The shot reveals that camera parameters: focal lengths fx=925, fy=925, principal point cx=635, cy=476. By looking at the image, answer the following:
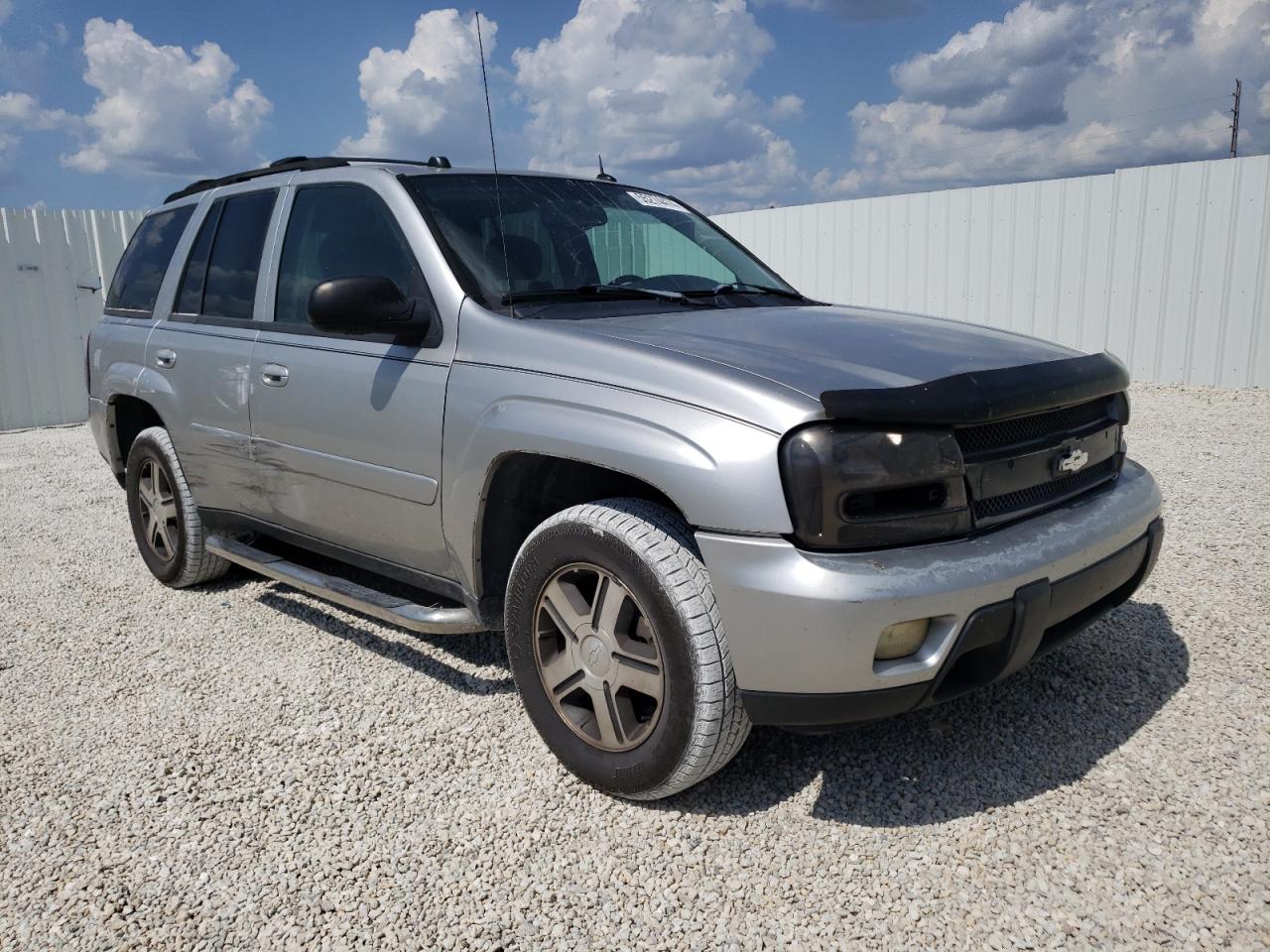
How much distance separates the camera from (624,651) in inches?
97.0

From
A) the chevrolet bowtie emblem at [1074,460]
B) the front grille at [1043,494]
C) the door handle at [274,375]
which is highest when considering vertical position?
the door handle at [274,375]

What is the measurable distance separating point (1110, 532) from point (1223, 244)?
9248 millimetres

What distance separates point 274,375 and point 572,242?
123 centimetres

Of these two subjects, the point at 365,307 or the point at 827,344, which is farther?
the point at 365,307

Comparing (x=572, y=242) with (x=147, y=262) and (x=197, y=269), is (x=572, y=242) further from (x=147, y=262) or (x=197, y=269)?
(x=147, y=262)

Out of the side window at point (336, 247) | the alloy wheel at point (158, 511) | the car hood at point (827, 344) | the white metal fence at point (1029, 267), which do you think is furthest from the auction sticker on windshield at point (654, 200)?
the white metal fence at point (1029, 267)

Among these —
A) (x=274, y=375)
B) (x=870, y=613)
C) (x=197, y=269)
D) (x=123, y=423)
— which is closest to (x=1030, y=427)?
(x=870, y=613)

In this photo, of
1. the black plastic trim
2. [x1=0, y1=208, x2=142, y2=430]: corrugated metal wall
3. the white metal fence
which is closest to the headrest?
the black plastic trim

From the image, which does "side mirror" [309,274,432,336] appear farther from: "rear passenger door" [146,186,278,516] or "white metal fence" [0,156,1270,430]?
"white metal fence" [0,156,1270,430]

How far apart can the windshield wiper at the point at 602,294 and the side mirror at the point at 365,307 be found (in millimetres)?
305

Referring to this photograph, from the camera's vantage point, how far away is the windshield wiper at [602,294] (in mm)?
2982

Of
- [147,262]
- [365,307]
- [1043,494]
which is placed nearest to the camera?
[1043,494]

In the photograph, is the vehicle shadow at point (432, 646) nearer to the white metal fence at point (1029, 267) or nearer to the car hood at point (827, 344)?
the car hood at point (827, 344)

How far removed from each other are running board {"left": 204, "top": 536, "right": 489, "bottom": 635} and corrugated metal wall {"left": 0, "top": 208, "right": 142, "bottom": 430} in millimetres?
9275
